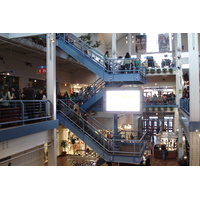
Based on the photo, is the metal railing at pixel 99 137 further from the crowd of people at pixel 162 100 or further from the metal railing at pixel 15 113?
the crowd of people at pixel 162 100

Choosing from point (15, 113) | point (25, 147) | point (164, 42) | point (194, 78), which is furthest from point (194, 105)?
point (164, 42)

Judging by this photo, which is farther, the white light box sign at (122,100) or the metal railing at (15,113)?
the white light box sign at (122,100)

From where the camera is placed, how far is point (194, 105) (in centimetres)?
846

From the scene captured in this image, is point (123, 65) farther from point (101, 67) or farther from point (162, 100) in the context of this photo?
point (162, 100)

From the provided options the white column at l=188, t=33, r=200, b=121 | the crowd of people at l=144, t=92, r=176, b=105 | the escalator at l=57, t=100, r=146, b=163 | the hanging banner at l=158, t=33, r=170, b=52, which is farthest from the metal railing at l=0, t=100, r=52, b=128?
the hanging banner at l=158, t=33, r=170, b=52

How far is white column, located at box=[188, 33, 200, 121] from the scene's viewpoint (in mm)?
8344

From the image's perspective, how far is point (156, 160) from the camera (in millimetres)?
16531

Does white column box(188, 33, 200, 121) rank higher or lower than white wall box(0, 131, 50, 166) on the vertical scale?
higher

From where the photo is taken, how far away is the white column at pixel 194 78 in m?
8.34

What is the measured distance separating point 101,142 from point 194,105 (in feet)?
14.9

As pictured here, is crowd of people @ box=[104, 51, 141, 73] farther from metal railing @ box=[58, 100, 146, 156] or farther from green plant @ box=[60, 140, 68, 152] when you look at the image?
green plant @ box=[60, 140, 68, 152]

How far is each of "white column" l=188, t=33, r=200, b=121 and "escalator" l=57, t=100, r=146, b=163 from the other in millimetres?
2539

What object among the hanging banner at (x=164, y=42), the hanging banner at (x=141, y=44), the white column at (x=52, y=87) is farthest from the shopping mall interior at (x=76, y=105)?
the hanging banner at (x=164, y=42)
